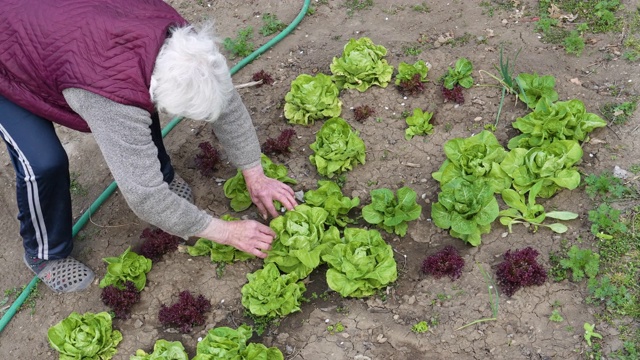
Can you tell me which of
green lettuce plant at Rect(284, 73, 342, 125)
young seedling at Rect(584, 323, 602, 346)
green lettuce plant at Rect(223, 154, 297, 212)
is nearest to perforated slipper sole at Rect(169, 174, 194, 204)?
green lettuce plant at Rect(223, 154, 297, 212)

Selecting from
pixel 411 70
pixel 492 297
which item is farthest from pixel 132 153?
pixel 411 70

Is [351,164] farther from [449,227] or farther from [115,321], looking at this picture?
[115,321]

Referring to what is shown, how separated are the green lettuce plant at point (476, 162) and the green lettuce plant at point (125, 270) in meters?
2.32

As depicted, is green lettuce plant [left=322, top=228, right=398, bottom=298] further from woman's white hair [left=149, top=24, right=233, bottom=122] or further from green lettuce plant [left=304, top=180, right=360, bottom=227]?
woman's white hair [left=149, top=24, right=233, bottom=122]

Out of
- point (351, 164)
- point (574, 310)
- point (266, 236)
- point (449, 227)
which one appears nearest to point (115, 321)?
point (266, 236)

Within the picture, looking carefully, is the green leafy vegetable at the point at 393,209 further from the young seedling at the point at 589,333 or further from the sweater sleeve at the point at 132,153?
the sweater sleeve at the point at 132,153

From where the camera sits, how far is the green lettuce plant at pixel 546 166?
4.37 m

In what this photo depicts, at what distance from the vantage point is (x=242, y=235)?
3.88 metres

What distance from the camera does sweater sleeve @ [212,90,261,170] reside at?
383cm

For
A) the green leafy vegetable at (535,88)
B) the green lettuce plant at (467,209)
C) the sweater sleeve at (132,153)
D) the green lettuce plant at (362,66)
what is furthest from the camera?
the green lettuce plant at (362,66)

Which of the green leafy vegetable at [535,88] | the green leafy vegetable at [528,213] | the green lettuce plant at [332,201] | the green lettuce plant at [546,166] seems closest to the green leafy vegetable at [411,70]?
the green leafy vegetable at [535,88]

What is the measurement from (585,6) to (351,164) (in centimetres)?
314

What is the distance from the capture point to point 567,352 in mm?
3660

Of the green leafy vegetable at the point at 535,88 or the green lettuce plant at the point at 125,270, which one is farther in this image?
the green leafy vegetable at the point at 535,88
